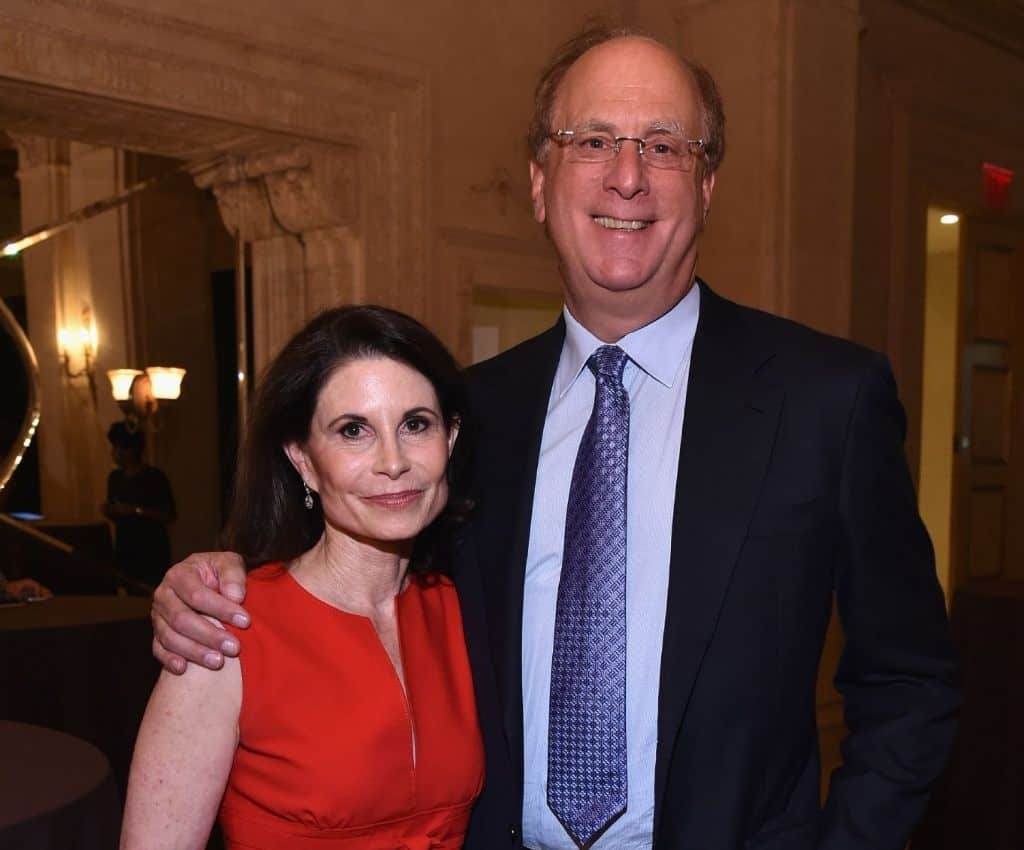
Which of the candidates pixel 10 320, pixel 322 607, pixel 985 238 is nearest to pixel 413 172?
pixel 10 320

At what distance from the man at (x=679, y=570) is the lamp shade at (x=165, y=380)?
163 inches

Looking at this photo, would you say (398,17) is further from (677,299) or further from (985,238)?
(985,238)

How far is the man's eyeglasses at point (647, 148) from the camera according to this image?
1893 millimetres

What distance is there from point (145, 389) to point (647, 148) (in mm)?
4450

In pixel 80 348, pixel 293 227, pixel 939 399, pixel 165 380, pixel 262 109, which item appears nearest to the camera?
pixel 262 109

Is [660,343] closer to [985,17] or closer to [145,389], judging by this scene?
[145,389]

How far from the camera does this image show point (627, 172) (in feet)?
6.08

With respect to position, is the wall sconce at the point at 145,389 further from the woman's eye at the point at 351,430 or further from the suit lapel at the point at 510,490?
the woman's eye at the point at 351,430

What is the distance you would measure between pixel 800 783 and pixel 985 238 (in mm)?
7187

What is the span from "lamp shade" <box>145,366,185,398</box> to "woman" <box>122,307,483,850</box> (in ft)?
13.0

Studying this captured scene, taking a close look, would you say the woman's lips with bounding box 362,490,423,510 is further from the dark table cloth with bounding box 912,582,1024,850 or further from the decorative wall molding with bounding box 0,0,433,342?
the dark table cloth with bounding box 912,582,1024,850

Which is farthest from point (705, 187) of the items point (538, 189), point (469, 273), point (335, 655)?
point (469, 273)

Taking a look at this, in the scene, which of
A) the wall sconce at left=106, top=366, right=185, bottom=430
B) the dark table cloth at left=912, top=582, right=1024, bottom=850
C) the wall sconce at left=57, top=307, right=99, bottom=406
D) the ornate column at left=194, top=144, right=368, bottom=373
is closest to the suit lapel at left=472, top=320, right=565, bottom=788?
the dark table cloth at left=912, top=582, right=1024, bottom=850

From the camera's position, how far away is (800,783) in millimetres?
1715
